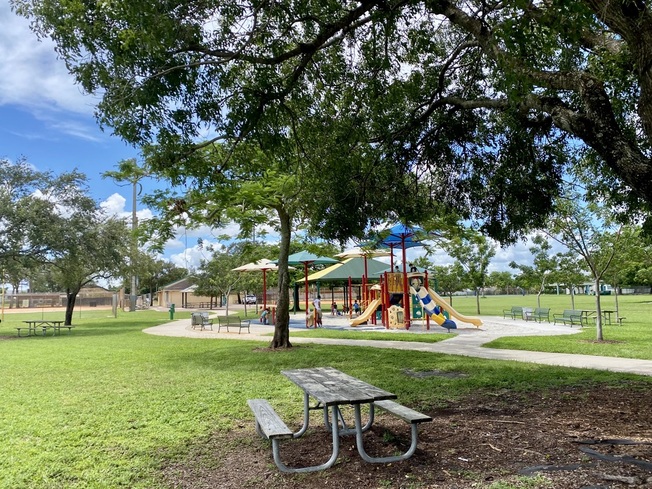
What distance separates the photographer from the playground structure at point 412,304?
21094 mm

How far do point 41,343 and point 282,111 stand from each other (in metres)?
15.7

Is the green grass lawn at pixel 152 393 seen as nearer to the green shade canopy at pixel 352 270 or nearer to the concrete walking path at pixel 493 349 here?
the concrete walking path at pixel 493 349

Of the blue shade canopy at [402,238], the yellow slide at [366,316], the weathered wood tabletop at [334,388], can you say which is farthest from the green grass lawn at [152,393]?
the yellow slide at [366,316]

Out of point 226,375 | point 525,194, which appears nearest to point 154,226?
point 226,375

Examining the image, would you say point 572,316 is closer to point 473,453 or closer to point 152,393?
point 152,393

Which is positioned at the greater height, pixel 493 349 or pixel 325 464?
pixel 325 464

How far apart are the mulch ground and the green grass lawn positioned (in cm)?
42

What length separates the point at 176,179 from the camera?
8094 millimetres

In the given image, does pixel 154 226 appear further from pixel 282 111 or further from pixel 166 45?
pixel 166 45

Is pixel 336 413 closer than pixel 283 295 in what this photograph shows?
Yes

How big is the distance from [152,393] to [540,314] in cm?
2008

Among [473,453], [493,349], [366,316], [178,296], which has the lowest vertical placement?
[493,349]

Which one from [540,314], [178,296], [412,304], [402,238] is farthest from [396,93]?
[178,296]

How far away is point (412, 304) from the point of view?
75.5 ft
